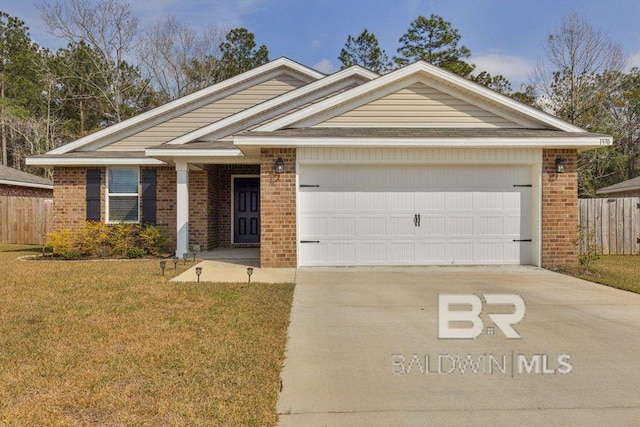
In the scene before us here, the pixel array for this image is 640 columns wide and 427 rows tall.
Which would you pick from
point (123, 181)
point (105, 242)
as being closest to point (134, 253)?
point (105, 242)

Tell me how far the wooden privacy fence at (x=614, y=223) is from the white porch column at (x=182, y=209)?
11.1 meters

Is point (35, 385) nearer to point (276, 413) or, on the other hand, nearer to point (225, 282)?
point (276, 413)

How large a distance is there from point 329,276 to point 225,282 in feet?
6.63

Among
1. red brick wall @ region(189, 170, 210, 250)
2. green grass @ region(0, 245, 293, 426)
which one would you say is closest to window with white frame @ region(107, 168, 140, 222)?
red brick wall @ region(189, 170, 210, 250)

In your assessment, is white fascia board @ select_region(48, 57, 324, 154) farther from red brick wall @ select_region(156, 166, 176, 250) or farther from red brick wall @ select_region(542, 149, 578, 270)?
red brick wall @ select_region(542, 149, 578, 270)

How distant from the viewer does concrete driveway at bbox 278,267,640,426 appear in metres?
3.14

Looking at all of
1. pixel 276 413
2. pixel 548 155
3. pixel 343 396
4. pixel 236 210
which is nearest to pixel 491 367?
pixel 343 396

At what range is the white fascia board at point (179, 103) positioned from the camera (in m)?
12.7

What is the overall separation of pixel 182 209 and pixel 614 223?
40.0ft

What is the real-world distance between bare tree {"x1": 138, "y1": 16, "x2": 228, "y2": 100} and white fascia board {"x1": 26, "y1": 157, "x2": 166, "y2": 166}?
2079cm

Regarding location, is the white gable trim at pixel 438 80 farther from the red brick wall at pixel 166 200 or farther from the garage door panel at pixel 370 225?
the red brick wall at pixel 166 200

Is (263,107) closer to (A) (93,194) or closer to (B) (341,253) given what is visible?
(B) (341,253)

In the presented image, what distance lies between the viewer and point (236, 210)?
46.0 feet

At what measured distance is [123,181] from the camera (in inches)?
498
